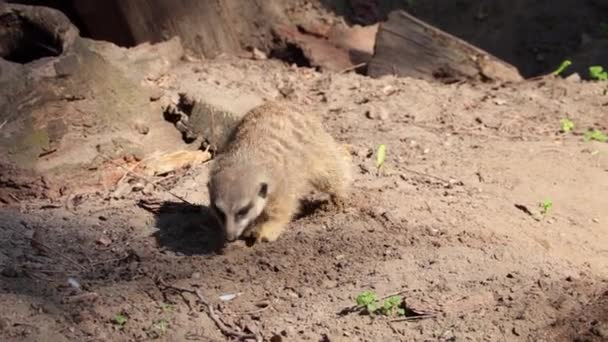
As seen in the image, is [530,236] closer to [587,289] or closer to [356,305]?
[587,289]

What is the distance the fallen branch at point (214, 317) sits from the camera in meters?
3.17

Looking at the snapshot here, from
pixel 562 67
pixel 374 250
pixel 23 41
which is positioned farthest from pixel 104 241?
pixel 562 67

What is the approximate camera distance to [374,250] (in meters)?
3.78

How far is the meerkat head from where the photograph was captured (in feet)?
12.3

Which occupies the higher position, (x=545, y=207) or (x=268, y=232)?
(x=545, y=207)

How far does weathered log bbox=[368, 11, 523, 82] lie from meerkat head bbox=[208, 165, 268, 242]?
2.32 m

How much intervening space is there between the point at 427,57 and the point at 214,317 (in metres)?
3.19

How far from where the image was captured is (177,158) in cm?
495

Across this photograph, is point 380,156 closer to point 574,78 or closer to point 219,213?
point 219,213

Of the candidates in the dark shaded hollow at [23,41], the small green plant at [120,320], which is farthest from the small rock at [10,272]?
the dark shaded hollow at [23,41]

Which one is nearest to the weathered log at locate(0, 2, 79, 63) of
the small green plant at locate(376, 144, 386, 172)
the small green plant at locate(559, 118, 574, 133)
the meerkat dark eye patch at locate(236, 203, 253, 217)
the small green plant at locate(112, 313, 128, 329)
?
the meerkat dark eye patch at locate(236, 203, 253, 217)

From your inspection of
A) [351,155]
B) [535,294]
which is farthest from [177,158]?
[535,294]

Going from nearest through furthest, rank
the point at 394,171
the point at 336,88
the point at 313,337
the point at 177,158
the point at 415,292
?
the point at 313,337 → the point at 415,292 → the point at 394,171 → the point at 177,158 → the point at 336,88

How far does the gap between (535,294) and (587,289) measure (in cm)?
21
